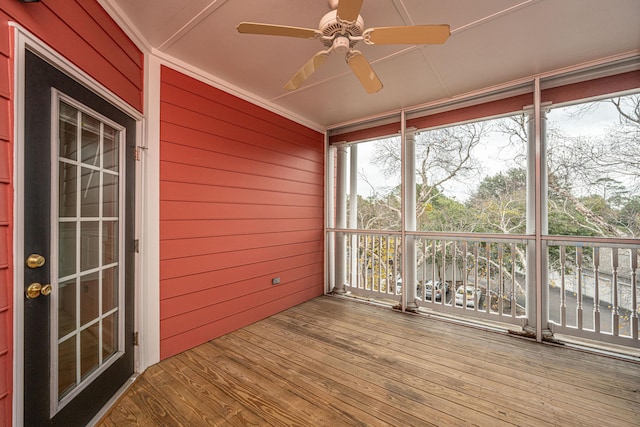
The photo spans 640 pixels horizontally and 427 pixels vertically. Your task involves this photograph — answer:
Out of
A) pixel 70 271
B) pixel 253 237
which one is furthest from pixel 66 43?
pixel 253 237

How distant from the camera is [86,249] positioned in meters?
1.56

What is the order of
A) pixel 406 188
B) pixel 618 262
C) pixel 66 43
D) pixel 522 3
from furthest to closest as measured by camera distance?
pixel 406 188
pixel 618 262
pixel 522 3
pixel 66 43

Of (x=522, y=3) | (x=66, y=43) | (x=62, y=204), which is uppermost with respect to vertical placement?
(x=522, y=3)

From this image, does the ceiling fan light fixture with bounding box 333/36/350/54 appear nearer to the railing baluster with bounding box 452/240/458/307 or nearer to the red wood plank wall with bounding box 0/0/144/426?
the red wood plank wall with bounding box 0/0/144/426

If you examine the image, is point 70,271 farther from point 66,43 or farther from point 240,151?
point 240,151

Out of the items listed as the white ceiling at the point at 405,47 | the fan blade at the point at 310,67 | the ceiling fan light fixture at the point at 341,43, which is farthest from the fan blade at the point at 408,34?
the white ceiling at the point at 405,47

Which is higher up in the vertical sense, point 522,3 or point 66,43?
point 522,3

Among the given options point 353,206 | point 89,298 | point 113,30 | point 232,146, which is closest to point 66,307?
point 89,298

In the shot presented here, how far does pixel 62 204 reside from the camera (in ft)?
4.52

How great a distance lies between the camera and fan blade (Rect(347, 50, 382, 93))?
5.18 ft

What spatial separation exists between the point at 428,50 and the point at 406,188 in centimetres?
165

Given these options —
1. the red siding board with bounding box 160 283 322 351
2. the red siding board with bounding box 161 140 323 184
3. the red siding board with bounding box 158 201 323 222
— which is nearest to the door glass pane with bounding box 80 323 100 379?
the red siding board with bounding box 160 283 322 351

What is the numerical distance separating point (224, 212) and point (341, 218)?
201 cm

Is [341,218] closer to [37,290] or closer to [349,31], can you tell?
[349,31]
